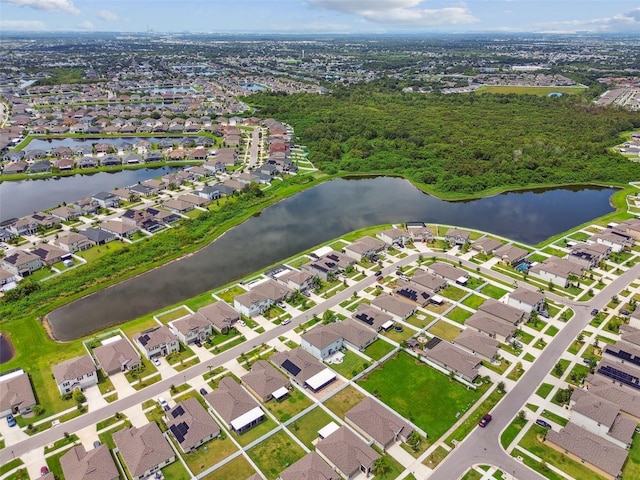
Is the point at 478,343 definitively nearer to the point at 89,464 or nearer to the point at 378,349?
the point at 378,349

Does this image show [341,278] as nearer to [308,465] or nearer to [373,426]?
[373,426]

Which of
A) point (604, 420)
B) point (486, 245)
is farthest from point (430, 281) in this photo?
point (604, 420)

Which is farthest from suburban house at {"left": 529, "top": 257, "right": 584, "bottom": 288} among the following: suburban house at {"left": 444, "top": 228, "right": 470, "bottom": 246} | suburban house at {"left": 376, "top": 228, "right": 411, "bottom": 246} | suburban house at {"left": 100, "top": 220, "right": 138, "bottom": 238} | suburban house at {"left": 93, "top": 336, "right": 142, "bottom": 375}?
suburban house at {"left": 100, "top": 220, "right": 138, "bottom": 238}

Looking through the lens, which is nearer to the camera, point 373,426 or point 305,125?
point 373,426

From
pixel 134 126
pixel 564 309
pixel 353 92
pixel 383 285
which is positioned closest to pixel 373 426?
pixel 383 285

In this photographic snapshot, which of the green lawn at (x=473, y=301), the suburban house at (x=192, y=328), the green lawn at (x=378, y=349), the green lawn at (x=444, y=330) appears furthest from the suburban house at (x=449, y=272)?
the suburban house at (x=192, y=328)
